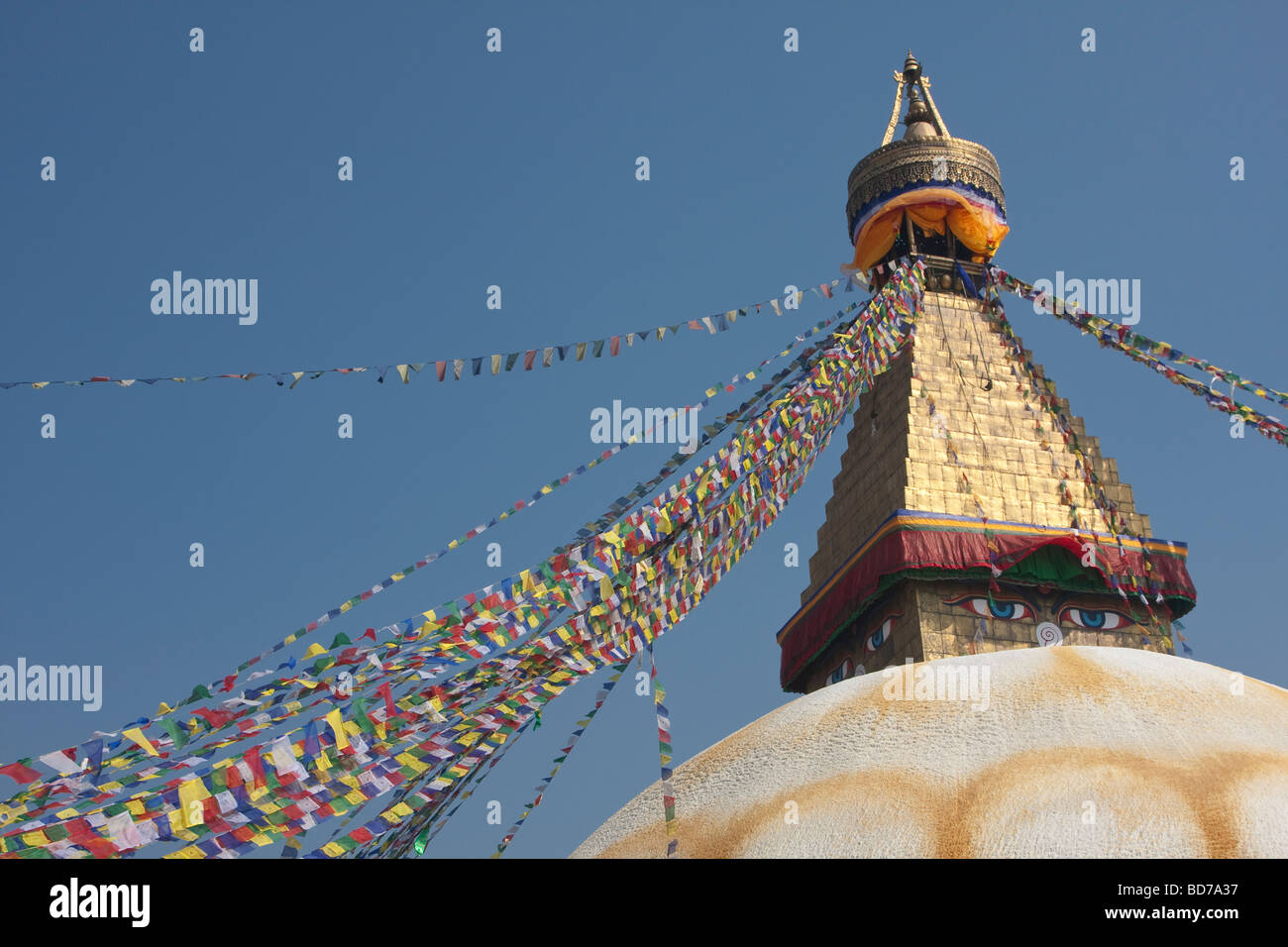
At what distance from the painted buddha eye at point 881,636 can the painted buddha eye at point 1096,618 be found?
1.64 metres

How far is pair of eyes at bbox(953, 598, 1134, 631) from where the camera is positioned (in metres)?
12.1

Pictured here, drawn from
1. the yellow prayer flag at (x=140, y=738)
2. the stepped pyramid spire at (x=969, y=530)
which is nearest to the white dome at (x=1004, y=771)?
the yellow prayer flag at (x=140, y=738)

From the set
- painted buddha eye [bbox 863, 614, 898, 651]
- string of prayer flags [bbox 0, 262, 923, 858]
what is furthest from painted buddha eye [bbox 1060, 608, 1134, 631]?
string of prayer flags [bbox 0, 262, 923, 858]

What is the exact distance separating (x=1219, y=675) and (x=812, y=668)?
25.4 ft

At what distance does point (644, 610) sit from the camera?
283 inches

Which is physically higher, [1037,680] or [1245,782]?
[1037,680]

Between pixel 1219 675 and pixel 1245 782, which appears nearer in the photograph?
pixel 1245 782

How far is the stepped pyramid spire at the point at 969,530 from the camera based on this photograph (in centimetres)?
1199

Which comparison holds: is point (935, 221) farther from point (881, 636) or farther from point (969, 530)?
point (881, 636)

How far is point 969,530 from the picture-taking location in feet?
39.7

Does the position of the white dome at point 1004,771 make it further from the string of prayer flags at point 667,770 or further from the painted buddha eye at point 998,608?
the painted buddha eye at point 998,608
